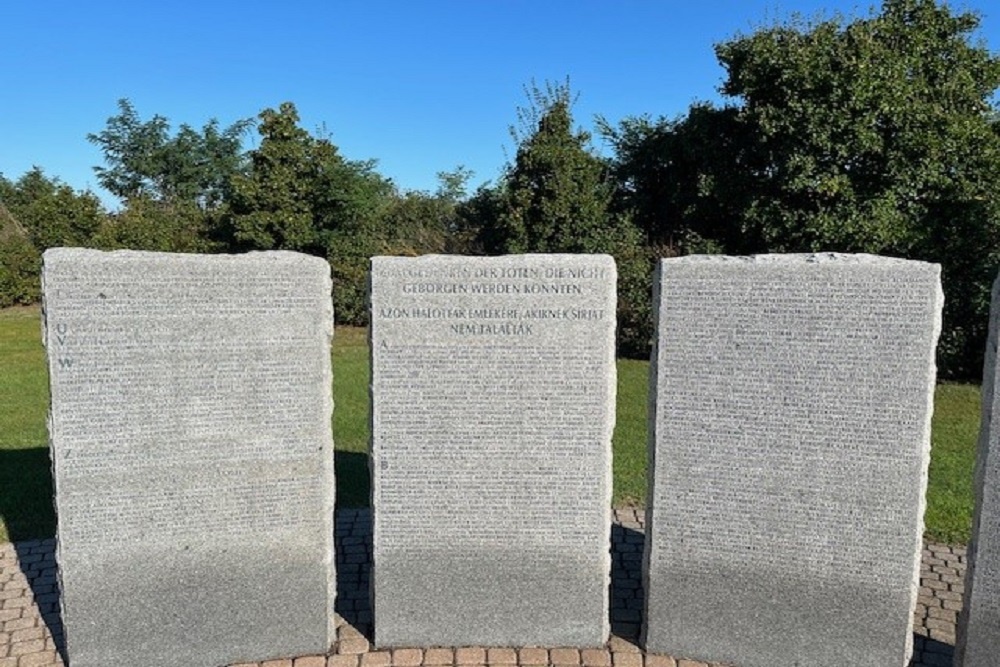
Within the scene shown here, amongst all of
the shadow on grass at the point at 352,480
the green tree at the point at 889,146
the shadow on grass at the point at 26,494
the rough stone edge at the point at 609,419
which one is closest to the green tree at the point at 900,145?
the green tree at the point at 889,146

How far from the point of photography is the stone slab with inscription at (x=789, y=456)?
4449 millimetres

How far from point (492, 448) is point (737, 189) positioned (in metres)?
13.4

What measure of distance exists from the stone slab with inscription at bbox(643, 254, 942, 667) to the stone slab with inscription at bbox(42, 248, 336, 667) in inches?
89.1

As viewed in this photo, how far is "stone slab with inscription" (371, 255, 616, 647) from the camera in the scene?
477 centimetres

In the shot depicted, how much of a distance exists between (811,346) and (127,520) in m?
4.34

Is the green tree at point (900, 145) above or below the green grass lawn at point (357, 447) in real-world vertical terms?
above

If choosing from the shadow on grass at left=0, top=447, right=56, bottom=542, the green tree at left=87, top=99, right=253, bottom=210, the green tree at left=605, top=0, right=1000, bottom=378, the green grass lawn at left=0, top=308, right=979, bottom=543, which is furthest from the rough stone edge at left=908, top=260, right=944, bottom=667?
the green tree at left=87, top=99, right=253, bottom=210

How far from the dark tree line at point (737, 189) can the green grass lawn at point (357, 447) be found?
3.03 m

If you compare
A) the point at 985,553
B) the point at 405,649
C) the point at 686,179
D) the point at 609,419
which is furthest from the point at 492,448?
the point at 686,179

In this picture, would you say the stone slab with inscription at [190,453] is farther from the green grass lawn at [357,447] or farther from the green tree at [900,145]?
the green tree at [900,145]

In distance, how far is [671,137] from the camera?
1912 cm

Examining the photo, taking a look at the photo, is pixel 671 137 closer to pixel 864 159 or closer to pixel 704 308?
pixel 864 159

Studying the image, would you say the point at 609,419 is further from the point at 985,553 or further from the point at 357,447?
the point at 357,447


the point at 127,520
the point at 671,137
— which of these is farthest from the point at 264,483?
the point at 671,137
